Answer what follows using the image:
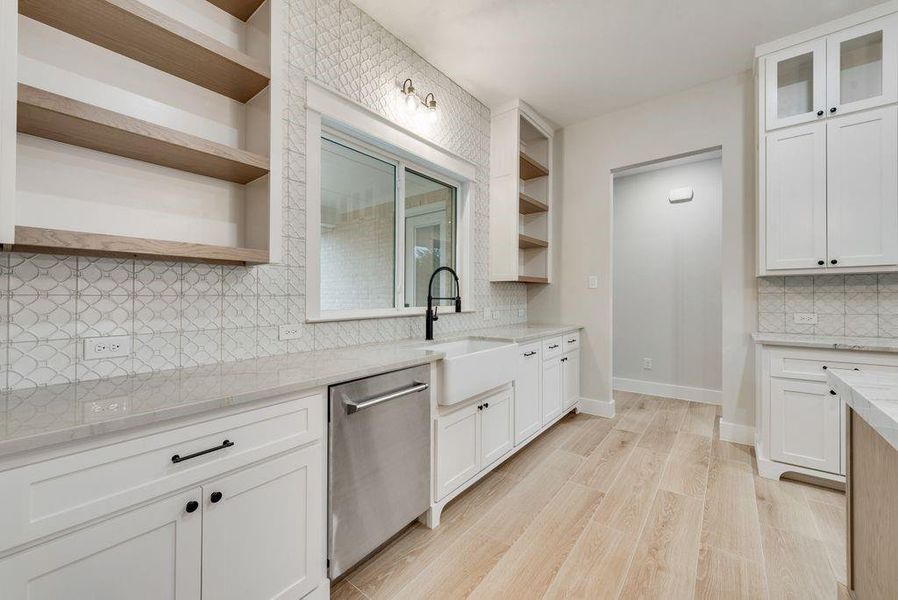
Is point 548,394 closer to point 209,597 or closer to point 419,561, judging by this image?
point 419,561

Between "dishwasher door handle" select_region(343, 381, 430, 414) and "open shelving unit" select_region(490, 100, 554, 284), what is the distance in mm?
1807

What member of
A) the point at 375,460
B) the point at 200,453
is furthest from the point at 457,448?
the point at 200,453

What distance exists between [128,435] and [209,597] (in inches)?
22.0

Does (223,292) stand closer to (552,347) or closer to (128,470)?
(128,470)

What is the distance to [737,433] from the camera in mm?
2965

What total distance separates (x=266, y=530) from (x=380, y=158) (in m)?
2.17

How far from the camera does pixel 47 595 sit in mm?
824

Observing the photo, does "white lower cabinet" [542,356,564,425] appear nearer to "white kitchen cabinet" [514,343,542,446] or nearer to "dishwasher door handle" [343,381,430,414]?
"white kitchen cabinet" [514,343,542,446]

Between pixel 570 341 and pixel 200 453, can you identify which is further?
pixel 570 341

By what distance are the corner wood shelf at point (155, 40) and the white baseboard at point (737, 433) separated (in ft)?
12.6

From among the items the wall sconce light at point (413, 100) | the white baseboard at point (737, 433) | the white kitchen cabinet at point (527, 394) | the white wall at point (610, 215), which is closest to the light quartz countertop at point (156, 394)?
the white kitchen cabinet at point (527, 394)

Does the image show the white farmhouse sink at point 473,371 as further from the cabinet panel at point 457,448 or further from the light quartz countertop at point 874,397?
the light quartz countertop at point 874,397

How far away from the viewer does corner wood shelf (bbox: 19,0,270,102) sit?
1145 millimetres

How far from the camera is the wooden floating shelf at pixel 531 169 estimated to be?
347 centimetres
